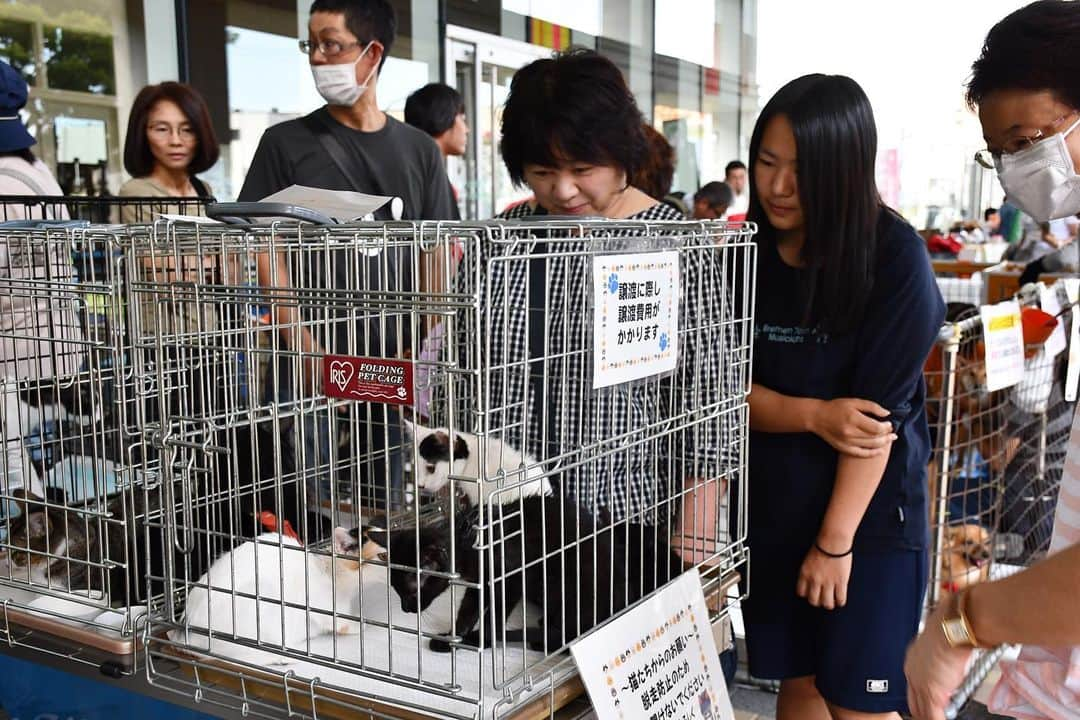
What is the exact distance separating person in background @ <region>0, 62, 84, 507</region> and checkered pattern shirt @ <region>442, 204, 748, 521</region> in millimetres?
537

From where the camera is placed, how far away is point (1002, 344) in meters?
2.23

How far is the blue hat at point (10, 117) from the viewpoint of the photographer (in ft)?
7.20

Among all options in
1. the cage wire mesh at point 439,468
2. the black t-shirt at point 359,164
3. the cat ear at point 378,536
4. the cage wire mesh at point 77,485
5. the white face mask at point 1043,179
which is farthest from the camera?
the black t-shirt at point 359,164

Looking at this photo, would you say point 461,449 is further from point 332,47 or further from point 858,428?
point 332,47

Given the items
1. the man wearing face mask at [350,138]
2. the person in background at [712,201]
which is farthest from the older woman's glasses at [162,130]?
the person in background at [712,201]

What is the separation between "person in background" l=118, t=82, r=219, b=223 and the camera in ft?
8.85

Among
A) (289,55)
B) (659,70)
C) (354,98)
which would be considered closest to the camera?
(354,98)

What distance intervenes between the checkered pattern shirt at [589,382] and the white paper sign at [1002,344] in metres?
1.16

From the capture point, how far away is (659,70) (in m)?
8.05

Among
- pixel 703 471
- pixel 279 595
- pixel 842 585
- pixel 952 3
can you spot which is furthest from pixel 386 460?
pixel 952 3

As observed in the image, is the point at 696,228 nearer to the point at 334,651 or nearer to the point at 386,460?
the point at 386,460

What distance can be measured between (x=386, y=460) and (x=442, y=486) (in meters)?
0.10

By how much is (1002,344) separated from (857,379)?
105cm

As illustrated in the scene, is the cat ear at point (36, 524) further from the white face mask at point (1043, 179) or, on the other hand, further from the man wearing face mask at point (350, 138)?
the white face mask at point (1043, 179)
